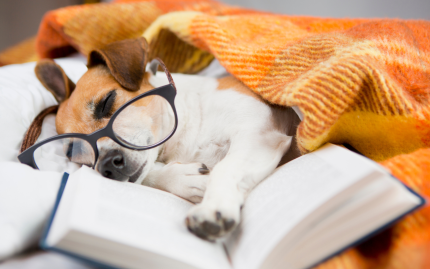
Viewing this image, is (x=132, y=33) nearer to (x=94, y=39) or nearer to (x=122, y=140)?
(x=94, y=39)

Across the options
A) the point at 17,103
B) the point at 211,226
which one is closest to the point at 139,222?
the point at 211,226

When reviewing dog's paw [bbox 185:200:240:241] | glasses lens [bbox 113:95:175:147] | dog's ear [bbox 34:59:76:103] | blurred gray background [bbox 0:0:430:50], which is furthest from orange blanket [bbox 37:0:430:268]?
blurred gray background [bbox 0:0:430:50]

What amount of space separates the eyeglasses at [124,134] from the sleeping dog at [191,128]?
1.2 inches

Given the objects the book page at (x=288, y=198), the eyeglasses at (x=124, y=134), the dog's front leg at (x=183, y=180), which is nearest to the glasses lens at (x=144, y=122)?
the eyeglasses at (x=124, y=134)

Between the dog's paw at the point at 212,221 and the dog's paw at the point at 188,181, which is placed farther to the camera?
the dog's paw at the point at 188,181

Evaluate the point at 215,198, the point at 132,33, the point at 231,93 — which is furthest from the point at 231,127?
the point at 132,33

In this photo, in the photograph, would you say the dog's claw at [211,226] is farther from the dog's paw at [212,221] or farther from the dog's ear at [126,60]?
the dog's ear at [126,60]

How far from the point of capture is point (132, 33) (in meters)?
1.50

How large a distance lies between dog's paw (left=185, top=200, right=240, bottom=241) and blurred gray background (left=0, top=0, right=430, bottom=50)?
2008 millimetres

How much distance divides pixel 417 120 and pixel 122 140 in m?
0.84

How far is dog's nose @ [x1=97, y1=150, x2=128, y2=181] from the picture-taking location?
791 mm

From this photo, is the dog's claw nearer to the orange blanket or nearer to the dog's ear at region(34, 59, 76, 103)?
the orange blanket

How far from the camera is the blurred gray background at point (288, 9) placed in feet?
6.04

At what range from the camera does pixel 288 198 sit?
1.73 feet
